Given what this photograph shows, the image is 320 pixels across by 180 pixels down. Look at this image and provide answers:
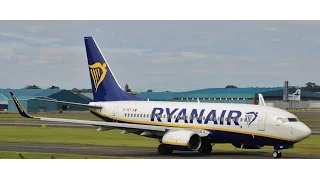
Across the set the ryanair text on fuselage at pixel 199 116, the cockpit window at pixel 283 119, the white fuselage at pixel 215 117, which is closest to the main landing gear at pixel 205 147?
the white fuselage at pixel 215 117

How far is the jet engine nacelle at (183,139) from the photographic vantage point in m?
35.3

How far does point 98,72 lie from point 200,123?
38.9ft

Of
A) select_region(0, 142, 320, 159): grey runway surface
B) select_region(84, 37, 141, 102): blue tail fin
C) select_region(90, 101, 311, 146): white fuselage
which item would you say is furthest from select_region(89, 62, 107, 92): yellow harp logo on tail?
select_region(0, 142, 320, 159): grey runway surface

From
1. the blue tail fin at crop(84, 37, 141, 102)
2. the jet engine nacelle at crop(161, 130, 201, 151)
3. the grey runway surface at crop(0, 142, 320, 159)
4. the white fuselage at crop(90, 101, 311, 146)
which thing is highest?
the blue tail fin at crop(84, 37, 141, 102)

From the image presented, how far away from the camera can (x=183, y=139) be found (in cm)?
3538

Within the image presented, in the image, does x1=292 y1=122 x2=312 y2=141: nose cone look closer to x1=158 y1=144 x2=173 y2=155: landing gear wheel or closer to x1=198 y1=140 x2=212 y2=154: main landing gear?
x1=198 y1=140 x2=212 y2=154: main landing gear

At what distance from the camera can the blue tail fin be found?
44906 millimetres

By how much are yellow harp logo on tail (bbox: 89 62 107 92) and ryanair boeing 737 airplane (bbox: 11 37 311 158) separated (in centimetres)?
233

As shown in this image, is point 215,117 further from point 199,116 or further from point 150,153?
point 150,153

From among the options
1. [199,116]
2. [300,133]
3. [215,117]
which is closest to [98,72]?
[199,116]

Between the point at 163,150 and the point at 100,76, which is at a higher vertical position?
the point at 100,76

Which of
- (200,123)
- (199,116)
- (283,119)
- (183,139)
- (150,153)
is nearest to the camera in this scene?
(283,119)
